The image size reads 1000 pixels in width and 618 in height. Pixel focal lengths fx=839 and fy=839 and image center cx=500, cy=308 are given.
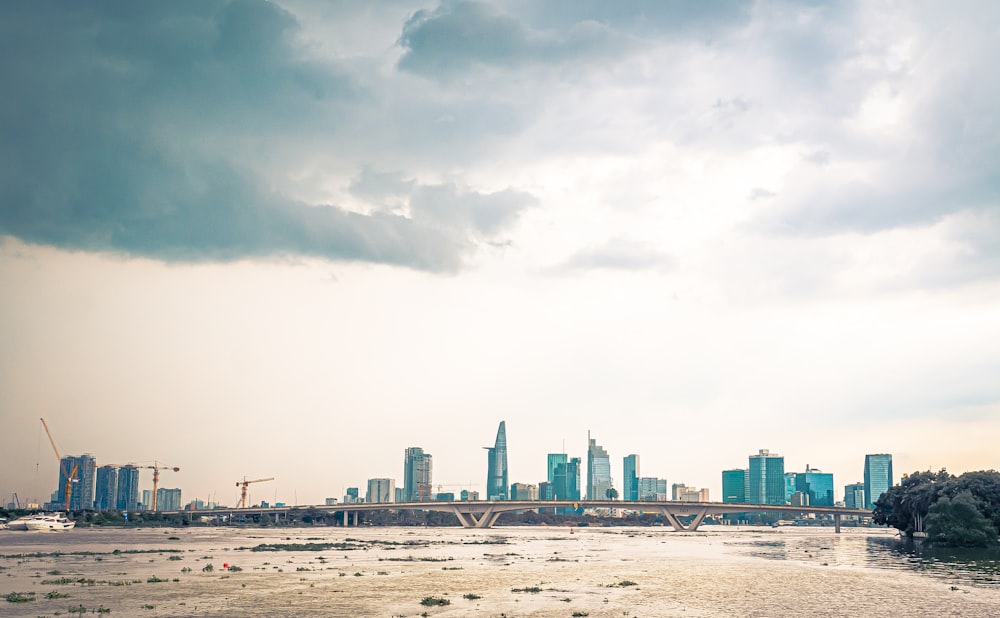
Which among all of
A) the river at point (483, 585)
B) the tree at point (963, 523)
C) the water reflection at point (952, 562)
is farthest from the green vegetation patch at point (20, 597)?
the tree at point (963, 523)

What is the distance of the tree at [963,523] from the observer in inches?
6304

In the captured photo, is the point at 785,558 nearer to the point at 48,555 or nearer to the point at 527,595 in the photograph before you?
the point at 527,595

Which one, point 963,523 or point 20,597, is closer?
point 20,597

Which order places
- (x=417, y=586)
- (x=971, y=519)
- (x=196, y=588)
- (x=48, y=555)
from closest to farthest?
1. (x=196, y=588)
2. (x=417, y=586)
3. (x=48, y=555)
4. (x=971, y=519)

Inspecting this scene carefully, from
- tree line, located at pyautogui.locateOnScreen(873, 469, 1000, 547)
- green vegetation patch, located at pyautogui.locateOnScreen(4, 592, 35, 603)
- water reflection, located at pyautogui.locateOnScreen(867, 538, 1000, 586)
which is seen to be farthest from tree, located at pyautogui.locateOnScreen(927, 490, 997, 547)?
green vegetation patch, located at pyautogui.locateOnScreen(4, 592, 35, 603)

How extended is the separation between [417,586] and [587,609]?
973 inches

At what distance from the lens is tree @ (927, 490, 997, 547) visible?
16012cm

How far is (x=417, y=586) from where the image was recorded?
86875mm

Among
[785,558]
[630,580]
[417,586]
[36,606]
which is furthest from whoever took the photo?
[785,558]

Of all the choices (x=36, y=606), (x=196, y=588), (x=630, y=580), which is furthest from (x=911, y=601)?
(x=36, y=606)

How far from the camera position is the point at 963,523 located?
530 feet

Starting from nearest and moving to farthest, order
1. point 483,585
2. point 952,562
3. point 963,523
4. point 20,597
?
point 20,597, point 483,585, point 952,562, point 963,523

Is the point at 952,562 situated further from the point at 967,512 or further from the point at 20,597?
the point at 20,597

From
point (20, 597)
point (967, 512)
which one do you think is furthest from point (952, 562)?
point (20, 597)
